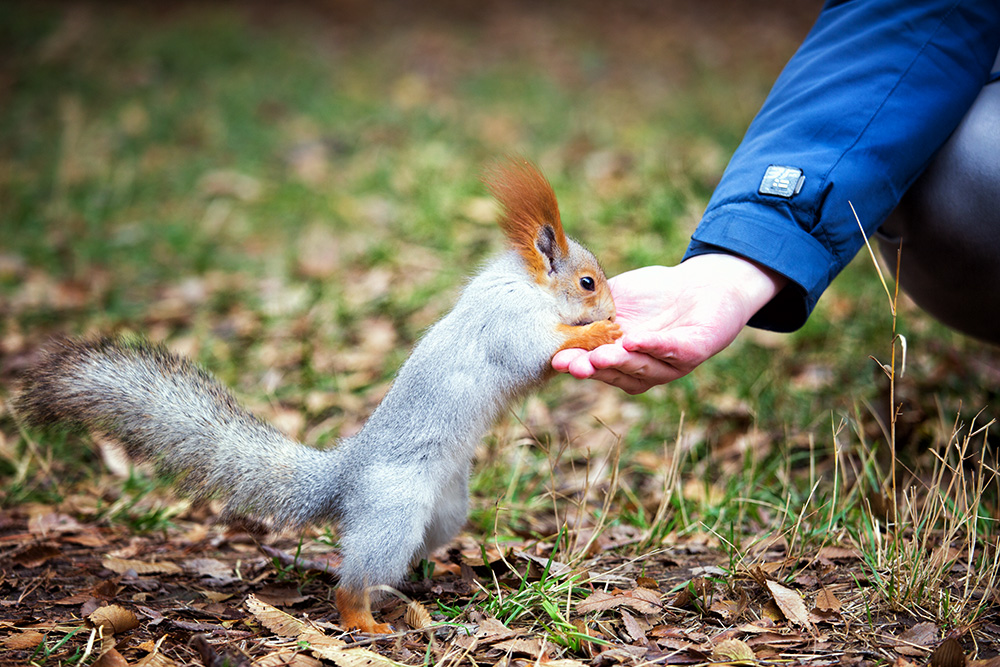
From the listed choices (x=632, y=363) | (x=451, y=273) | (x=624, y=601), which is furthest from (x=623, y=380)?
(x=451, y=273)

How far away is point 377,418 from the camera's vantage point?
67.0 inches

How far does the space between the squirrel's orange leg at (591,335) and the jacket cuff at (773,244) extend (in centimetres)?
29

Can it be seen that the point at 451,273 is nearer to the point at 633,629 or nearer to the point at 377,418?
the point at 377,418

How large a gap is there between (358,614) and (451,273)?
2213 mm

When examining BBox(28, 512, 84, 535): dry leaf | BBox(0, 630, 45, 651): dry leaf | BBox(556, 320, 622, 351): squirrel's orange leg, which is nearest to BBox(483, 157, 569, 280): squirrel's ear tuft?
BBox(556, 320, 622, 351): squirrel's orange leg

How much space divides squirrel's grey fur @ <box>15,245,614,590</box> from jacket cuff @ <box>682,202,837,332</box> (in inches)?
16.1

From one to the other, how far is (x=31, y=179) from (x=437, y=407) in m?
4.27

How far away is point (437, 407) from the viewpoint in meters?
1.66

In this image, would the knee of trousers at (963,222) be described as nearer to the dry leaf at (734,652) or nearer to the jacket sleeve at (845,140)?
the jacket sleeve at (845,140)

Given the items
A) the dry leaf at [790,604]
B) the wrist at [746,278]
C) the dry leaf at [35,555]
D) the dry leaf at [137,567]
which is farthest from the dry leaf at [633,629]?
the dry leaf at [35,555]

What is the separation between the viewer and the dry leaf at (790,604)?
4.98 feet

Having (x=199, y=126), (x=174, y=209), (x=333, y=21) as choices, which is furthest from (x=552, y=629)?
(x=333, y=21)

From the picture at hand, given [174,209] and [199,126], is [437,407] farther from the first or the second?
[199,126]

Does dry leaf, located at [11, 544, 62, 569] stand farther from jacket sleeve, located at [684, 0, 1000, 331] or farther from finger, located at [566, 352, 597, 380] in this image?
jacket sleeve, located at [684, 0, 1000, 331]
